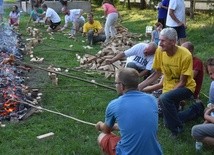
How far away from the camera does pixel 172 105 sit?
6.05 metres

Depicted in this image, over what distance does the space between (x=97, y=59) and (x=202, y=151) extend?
573cm

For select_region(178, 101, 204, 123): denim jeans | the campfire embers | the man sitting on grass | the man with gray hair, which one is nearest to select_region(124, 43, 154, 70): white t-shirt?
the man with gray hair

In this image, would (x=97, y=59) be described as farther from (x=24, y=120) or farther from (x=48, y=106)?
(x=24, y=120)

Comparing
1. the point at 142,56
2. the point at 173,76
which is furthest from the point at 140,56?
the point at 173,76

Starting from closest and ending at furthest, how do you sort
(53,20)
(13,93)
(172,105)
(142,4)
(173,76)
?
(172,105) < (173,76) < (13,93) < (53,20) < (142,4)

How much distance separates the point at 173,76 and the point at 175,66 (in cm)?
19

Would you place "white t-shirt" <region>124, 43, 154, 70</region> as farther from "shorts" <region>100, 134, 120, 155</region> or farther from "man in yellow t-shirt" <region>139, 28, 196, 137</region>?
"shorts" <region>100, 134, 120, 155</region>

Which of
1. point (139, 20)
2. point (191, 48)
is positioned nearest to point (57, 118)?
point (191, 48)

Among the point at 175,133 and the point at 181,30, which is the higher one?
the point at 181,30

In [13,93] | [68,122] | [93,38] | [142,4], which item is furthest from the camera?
[142,4]

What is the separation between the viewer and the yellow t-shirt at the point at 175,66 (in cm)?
615

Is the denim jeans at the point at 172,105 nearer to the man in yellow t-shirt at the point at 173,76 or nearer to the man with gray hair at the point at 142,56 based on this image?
the man in yellow t-shirt at the point at 173,76

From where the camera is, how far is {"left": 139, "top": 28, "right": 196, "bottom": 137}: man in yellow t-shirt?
19.8ft

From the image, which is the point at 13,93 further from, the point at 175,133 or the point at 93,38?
the point at 93,38
